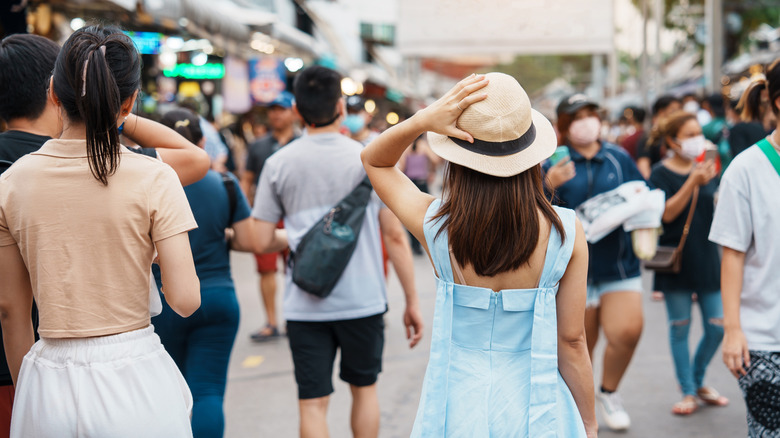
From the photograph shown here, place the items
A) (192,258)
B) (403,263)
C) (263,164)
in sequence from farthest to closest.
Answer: (263,164) < (403,263) < (192,258)

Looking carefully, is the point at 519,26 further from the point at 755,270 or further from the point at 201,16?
the point at 755,270

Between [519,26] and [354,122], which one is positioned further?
[519,26]

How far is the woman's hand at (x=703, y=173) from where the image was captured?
5.07m

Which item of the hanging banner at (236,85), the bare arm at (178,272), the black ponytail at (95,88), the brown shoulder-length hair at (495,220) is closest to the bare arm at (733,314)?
the brown shoulder-length hair at (495,220)

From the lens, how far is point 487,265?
2.39 m

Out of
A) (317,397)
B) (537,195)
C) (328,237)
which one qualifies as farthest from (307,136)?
(537,195)

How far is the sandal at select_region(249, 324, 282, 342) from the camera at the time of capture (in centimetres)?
745

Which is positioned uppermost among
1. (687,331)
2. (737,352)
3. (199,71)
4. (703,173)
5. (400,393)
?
(199,71)

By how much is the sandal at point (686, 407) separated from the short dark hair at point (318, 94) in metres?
3.08

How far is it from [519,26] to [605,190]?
13940 millimetres

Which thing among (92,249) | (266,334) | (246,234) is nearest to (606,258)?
(246,234)

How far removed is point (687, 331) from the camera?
5352 mm

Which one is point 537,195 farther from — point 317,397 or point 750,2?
point 750,2

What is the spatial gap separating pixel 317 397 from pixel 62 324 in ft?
6.06
